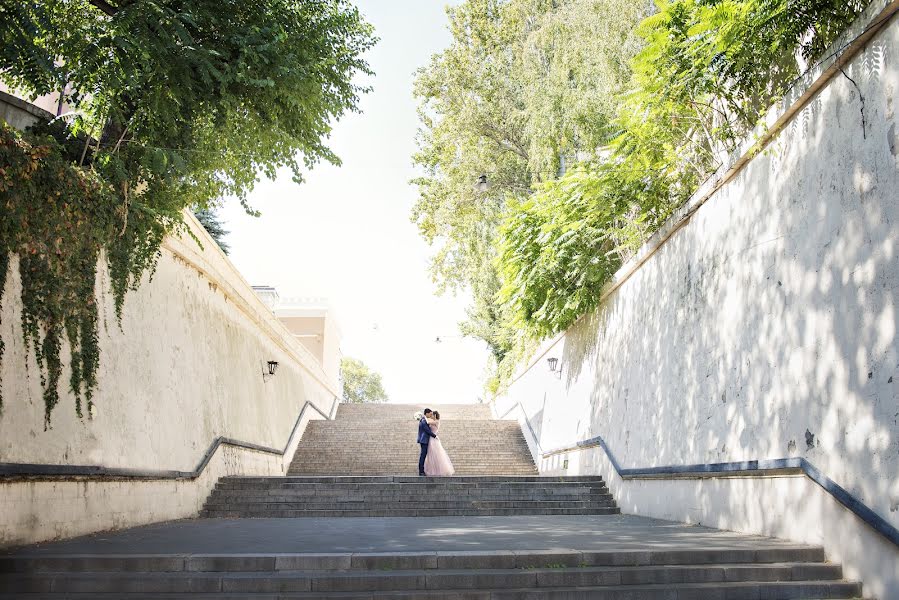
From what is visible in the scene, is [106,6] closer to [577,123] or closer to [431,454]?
[431,454]

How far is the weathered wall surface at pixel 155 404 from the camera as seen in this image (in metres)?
7.30

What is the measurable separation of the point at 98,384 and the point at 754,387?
24.1ft

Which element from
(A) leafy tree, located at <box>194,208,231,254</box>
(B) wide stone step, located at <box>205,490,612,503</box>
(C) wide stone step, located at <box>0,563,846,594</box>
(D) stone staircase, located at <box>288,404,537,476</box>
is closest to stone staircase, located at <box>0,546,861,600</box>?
(C) wide stone step, located at <box>0,563,846,594</box>

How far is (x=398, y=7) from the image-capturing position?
15.0 metres

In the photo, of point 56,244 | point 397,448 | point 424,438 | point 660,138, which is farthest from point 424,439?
point 56,244

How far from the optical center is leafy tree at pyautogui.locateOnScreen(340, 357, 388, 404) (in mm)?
66562

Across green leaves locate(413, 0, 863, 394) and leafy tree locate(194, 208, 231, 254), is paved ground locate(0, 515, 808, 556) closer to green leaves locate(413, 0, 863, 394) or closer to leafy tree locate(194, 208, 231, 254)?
green leaves locate(413, 0, 863, 394)

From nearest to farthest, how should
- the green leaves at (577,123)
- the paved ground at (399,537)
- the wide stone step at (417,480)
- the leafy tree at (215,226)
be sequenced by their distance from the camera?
the paved ground at (399,537)
the green leaves at (577,123)
the wide stone step at (417,480)
the leafy tree at (215,226)

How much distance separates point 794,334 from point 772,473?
4.55ft

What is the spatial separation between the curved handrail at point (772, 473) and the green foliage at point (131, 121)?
6.57 metres

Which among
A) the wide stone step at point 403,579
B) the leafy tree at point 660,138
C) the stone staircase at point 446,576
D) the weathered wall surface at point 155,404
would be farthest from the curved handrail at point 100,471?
the leafy tree at point 660,138

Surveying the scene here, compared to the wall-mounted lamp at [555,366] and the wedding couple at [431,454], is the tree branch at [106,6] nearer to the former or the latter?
the wedding couple at [431,454]

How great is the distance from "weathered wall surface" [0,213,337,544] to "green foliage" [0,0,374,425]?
1.20ft

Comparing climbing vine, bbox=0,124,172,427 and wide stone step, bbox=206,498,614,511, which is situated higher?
climbing vine, bbox=0,124,172,427
